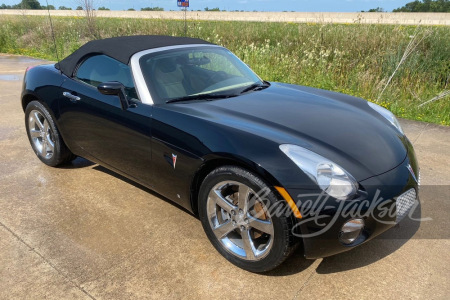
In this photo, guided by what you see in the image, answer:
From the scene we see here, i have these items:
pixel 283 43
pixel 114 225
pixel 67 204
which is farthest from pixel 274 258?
pixel 283 43

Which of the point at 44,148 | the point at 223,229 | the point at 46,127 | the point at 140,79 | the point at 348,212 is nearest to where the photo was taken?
the point at 348,212

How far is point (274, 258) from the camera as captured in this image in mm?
2316

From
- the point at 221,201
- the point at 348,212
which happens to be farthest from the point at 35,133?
the point at 348,212

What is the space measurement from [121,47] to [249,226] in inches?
78.7

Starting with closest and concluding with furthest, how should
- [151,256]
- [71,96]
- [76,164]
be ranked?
[151,256] < [71,96] < [76,164]

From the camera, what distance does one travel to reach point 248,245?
247cm

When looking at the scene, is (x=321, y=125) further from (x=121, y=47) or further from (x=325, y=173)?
(x=121, y=47)

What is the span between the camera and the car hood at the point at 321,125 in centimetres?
243

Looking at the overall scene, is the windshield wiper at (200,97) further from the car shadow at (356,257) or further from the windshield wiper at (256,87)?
the car shadow at (356,257)

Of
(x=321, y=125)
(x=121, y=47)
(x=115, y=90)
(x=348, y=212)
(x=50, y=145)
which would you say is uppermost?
(x=121, y=47)

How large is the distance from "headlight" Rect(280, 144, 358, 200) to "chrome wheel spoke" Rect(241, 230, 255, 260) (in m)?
0.60

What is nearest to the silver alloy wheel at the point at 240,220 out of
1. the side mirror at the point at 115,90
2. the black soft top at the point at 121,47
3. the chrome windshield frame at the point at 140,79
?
the chrome windshield frame at the point at 140,79

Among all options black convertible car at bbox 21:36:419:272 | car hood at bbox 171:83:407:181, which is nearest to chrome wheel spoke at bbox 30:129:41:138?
black convertible car at bbox 21:36:419:272

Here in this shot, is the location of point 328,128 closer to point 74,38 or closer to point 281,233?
point 281,233
